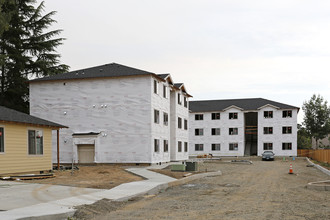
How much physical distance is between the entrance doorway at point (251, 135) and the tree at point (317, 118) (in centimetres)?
1534

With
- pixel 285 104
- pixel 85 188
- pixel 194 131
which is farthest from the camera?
pixel 194 131

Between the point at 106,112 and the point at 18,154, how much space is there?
13.9 meters

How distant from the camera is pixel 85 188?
17562 mm

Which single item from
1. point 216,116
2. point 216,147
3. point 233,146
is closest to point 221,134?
point 216,147

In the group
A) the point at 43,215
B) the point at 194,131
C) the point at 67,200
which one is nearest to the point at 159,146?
the point at 67,200

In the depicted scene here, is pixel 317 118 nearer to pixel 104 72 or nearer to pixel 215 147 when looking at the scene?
pixel 215 147

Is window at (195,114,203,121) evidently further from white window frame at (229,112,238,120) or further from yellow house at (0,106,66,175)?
yellow house at (0,106,66,175)

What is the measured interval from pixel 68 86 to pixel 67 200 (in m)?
26.1

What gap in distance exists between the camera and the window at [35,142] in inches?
989

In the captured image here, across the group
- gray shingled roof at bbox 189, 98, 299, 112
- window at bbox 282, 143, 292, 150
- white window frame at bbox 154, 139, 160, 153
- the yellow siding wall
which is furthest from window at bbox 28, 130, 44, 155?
window at bbox 282, 143, 292, 150

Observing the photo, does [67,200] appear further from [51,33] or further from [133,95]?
[51,33]

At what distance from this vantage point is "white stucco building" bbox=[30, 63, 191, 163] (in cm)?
3606

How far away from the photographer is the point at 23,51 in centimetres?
4647

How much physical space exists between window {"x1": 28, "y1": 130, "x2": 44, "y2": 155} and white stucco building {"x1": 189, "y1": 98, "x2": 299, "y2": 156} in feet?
161
